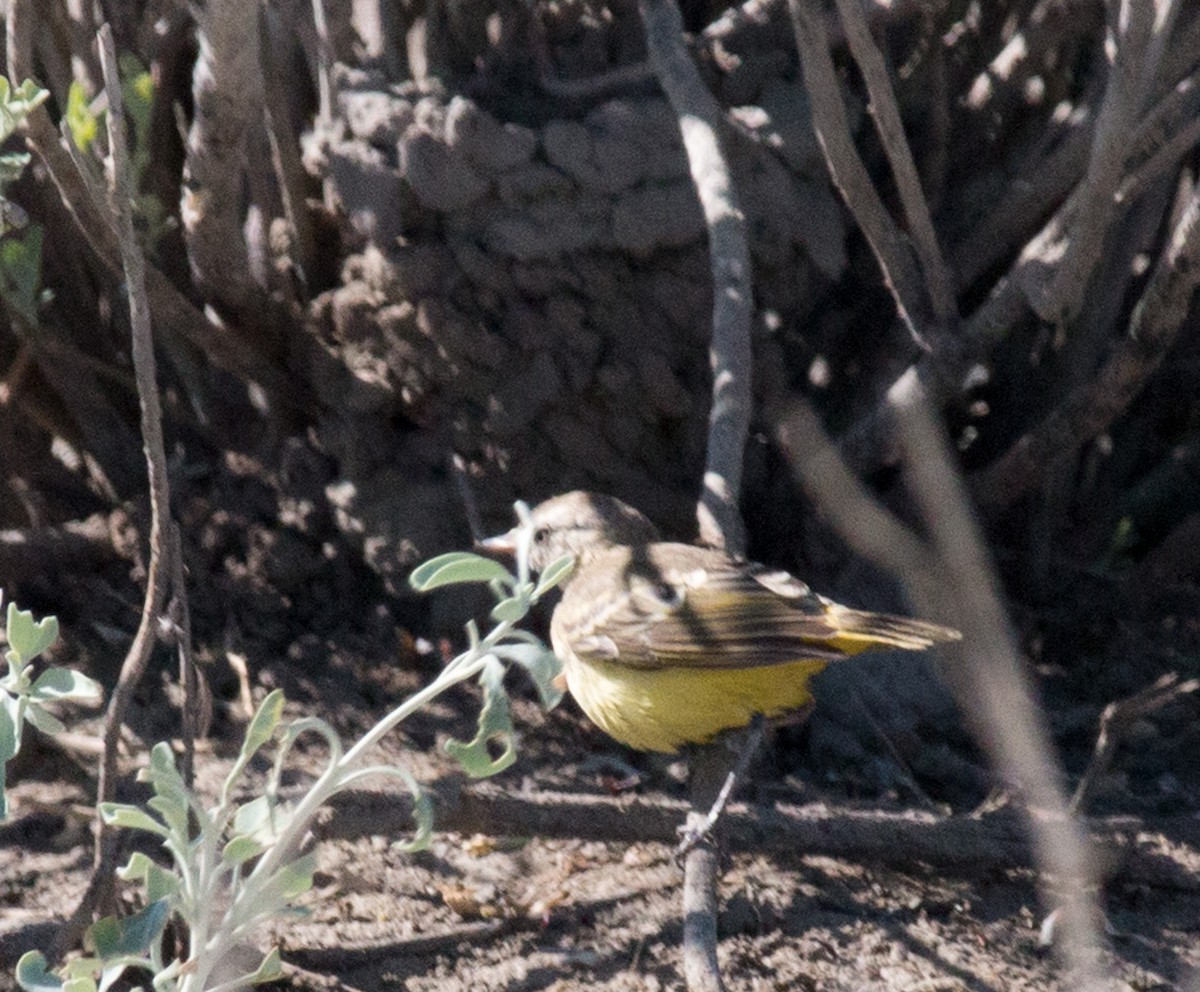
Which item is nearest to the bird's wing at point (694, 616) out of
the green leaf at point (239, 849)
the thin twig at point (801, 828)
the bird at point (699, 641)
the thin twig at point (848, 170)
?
the bird at point (699, 641)

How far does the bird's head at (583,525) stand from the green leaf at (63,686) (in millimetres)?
1802

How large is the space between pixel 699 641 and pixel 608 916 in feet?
2.23

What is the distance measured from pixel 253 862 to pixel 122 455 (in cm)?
176

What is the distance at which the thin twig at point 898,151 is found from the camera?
357cm

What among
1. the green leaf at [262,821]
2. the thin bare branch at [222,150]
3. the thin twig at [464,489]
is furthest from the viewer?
the thin twig at [464,489]

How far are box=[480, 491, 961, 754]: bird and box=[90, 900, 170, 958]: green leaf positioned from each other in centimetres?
134

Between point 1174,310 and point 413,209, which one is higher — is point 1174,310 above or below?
below

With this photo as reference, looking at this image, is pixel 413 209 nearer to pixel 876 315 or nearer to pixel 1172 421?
pixel 876 315

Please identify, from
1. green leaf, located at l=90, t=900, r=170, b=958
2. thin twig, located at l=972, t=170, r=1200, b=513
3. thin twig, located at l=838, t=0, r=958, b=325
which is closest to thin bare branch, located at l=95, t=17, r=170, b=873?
green leaf, located at l=90, t=900, r=170, b=958

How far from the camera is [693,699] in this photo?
3.52 m

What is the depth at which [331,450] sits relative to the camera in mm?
4527

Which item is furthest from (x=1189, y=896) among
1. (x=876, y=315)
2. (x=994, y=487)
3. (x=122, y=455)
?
(x=122, y=455)

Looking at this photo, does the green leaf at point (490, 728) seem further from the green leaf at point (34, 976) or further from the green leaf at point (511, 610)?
the green leaf at point (34, 976)

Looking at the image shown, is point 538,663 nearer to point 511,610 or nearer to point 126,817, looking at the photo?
point 511,610
